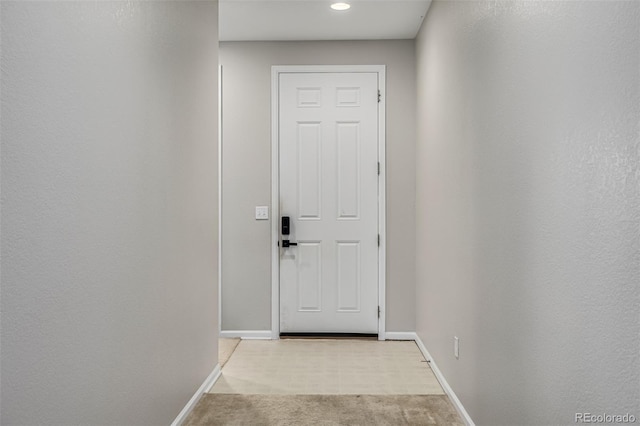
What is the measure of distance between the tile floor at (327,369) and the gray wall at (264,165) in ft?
1.20

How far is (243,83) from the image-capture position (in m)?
4.34

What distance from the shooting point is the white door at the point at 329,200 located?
4363 mm

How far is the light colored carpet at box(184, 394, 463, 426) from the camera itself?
8.73ft

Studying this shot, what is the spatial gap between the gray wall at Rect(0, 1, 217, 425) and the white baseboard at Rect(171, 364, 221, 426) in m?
0.05

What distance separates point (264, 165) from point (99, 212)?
2.71 metres

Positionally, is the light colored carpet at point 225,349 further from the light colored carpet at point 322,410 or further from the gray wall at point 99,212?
the gray wall at point 99,212

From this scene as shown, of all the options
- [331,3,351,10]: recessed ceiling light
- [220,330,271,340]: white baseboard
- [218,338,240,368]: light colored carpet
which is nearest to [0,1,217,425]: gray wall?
[218,338,240,368]: light colored carpet

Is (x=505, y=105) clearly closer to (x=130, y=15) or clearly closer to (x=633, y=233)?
(x=633, y=233)

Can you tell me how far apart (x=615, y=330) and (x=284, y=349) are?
308 centimetres

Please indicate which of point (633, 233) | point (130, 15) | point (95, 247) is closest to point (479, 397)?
point (633, 233)

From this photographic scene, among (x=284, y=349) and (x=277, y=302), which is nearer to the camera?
(x=284, y=349)

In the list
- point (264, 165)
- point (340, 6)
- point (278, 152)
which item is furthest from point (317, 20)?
point (264, 165)

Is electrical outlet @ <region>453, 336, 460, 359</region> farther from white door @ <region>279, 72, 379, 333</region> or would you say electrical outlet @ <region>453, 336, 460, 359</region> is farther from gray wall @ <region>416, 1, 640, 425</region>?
white door @ <region>279, 72, 379, 333</region>

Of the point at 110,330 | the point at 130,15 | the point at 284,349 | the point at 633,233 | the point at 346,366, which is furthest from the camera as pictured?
the point at 284,349
